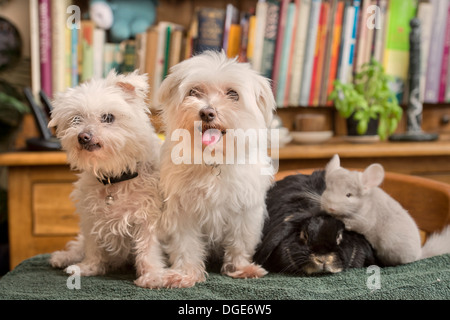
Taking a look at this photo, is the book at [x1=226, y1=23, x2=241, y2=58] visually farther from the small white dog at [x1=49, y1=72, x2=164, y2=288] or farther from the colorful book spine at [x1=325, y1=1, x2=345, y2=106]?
the small white dog at [x1=49, y1=72, x2=164, y2=288]

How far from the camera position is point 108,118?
1.11 m

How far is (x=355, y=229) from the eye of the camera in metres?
1.14

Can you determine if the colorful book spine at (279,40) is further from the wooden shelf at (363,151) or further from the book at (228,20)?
the wooden shelf at (363,151)

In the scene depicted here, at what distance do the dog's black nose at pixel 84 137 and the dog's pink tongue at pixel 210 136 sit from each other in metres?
0.27

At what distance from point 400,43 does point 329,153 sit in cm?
76

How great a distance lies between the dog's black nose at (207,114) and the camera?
3.29 feet

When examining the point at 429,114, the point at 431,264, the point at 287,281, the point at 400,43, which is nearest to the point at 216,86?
the point at 287,281

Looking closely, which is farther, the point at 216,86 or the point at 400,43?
the point at 400,43

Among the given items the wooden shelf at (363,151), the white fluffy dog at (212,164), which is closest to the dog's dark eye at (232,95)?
the white fluffy dog at (212,164)

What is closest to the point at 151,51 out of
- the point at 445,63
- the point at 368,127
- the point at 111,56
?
the point at 111,56

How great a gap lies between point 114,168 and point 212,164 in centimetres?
24

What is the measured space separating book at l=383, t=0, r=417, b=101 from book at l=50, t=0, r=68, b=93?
4.90ft

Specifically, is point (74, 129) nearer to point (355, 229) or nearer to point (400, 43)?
point (355, 229)

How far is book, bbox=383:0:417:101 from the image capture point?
216 centimetres
